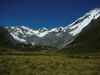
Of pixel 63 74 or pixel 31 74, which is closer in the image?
pixel 31 74

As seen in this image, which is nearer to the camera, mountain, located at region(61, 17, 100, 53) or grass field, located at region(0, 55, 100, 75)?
grass field, located at region(0, 55, 100, 75)

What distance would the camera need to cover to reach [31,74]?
33.8 feet

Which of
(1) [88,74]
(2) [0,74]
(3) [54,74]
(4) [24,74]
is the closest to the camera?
(2) [0,74]

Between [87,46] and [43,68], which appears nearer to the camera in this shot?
[43,68]

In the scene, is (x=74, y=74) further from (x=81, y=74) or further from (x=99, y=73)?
(x=99, y=73)

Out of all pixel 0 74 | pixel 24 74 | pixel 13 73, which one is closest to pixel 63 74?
pixel 24 74

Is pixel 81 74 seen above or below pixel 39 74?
below

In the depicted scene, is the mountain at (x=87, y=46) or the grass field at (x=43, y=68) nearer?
the grass field at (x=43, y=68)

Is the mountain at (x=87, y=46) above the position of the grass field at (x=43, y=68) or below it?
above

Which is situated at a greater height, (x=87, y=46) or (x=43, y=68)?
(x=87, y=46)

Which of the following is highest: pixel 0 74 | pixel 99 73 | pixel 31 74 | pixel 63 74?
pixel 0 74

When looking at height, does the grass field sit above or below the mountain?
below

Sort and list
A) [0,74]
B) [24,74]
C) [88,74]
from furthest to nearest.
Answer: [88,74] < [24,74] < [0,74]

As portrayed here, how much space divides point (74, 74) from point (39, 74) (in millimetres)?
4620
